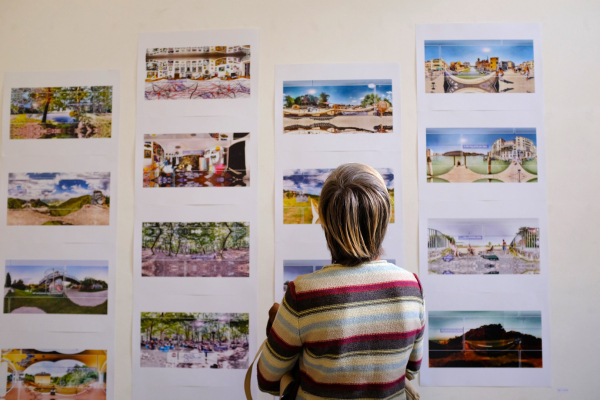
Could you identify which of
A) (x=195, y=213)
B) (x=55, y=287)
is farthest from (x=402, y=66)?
(x=55, y=287)

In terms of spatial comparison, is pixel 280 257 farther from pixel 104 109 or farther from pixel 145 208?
pixel 104 109

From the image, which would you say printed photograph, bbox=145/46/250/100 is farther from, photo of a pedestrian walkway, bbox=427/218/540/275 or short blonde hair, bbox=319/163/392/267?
photo of a pedestrian walkway, bbox=427/218/540/275

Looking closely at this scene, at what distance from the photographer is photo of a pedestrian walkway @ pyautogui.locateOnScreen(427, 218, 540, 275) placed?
129 cm

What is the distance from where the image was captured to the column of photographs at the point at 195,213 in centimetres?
129

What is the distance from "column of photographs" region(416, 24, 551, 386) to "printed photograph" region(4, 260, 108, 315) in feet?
3.95

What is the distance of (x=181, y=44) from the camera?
135cm

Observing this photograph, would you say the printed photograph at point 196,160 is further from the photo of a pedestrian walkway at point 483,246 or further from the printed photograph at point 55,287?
the photo of a pedestrian walkway at point 483,246

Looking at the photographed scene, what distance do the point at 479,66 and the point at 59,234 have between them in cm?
169

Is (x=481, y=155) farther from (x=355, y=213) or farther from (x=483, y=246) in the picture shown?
(x=355, y=213)

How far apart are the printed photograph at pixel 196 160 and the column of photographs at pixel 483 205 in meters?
0.67

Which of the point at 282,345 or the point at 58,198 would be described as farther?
the point at 58,198

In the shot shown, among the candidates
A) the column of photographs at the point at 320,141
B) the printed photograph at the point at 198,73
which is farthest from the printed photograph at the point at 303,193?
the printed photograph at the point at 198,73

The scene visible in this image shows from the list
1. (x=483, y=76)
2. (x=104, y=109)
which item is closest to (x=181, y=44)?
(x=104, y=109)

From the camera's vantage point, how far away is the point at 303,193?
1300 mm
